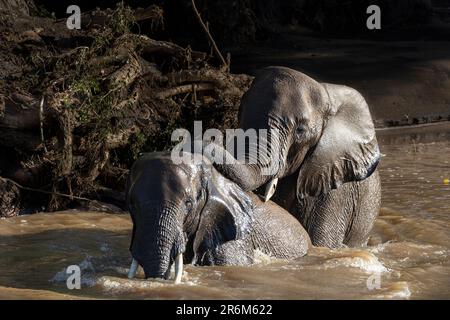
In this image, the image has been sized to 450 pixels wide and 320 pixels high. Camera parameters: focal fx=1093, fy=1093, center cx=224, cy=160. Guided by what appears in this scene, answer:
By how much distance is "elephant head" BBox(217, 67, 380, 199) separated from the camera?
22.3ft

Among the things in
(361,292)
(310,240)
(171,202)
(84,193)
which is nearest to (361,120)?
(310,240)

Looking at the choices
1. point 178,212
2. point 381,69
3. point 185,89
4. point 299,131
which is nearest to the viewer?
point 178,212

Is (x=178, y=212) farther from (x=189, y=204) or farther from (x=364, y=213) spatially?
(x=364, y=213)

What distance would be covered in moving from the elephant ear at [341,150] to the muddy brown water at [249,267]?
0.48 meters

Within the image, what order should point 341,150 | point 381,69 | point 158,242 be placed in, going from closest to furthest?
1. point 158,242
2. point 341,150
3. point 381,69

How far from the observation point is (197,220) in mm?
6148

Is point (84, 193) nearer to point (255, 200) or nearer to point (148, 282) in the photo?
point (255, 200)

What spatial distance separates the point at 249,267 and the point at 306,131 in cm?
104

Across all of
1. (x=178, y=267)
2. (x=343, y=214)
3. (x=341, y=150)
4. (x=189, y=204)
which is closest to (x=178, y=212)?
(x=189, y=204)

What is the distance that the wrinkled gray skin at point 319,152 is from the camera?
6918 mm

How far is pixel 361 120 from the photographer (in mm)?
7621

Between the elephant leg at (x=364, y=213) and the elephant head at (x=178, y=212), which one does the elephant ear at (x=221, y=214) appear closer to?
the elephant head at (x=178, y=212)

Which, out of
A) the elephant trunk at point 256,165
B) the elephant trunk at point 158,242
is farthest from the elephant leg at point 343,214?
the elephant trunk at point 158,242

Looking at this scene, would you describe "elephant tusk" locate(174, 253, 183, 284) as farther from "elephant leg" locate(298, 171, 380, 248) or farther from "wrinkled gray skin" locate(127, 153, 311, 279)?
"elephant leg" locate(298, 171, 380, 248)
